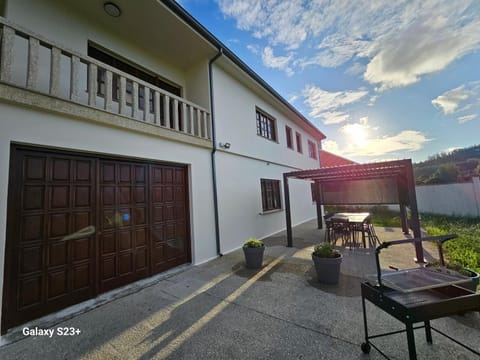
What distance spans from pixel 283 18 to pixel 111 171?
5.85 meters

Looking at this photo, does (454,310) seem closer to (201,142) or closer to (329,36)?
(201,142)

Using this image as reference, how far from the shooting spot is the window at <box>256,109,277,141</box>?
336 inches

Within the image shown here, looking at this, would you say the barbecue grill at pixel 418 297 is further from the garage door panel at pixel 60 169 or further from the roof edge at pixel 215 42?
the roof edge at pixel 215 42

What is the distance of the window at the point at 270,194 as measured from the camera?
8156 millimetres

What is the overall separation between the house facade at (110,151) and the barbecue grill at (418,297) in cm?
399

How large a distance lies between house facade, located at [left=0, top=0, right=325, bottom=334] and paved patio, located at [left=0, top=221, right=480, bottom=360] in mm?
694

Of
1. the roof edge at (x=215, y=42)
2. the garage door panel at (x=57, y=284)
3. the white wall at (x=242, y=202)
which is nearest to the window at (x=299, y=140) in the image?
the roof edge at (x=215, y=42)

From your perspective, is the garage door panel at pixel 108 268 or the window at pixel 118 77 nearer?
the garage door panel at pixel 108 268

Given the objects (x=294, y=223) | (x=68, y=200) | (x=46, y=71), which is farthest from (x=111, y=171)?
(x=294, y=223)

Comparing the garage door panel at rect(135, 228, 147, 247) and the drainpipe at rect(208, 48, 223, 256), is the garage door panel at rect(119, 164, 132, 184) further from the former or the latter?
the drainpipe at rect(208, 48, 223, 256)

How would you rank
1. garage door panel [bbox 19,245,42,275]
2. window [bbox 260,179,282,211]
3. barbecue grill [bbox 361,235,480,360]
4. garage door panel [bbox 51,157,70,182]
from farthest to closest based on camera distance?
1. window [bbox 260,179,282,211]
2. garage door panel [bbox 51,157,70,182]
3. garage door panel [bbox 19,245,42,275]
4. barbecue grill [bbox 361,235,480,360]

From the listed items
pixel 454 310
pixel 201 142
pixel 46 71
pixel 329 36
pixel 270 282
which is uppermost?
pixel 329 36

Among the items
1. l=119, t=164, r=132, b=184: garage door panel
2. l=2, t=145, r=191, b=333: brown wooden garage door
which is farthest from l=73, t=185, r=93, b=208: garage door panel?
l=119, t=164, r=132, b=184: garage door panel

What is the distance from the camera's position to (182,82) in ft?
→ 21.0
